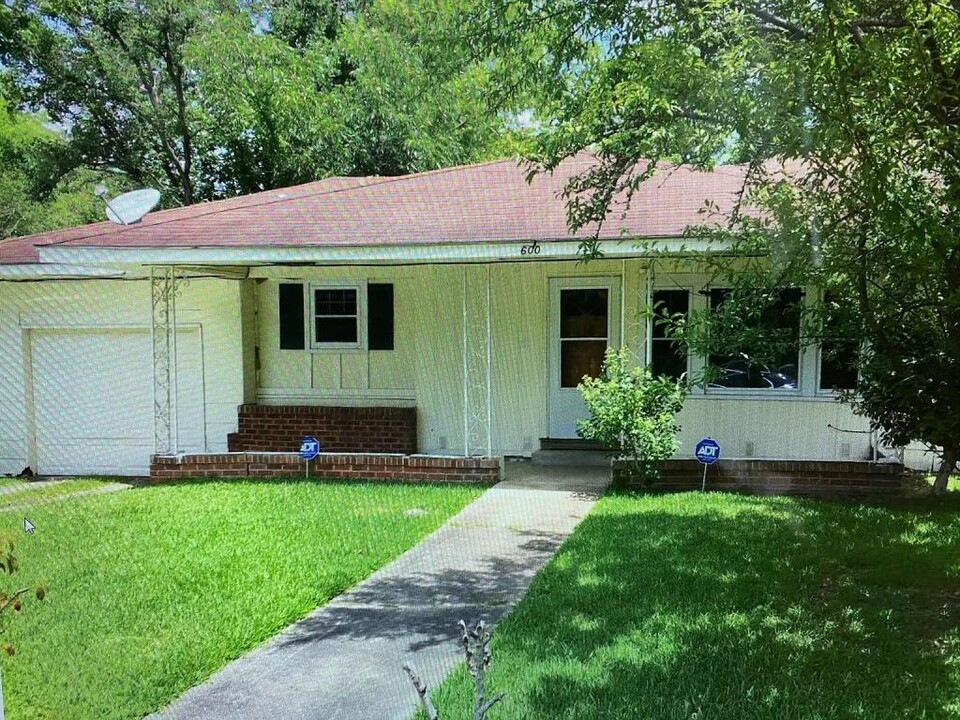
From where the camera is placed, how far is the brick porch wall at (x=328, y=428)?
10188 mm

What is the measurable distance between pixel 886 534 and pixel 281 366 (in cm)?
794

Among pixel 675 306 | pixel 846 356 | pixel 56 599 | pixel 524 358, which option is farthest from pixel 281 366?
pixel 846 356

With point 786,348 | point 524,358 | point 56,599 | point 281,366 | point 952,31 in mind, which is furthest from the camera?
point 281,366

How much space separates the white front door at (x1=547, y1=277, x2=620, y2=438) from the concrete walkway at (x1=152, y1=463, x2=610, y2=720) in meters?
2.89

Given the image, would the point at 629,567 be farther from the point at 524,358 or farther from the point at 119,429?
the point at 119,429

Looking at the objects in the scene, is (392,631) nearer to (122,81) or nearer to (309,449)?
(309,449)

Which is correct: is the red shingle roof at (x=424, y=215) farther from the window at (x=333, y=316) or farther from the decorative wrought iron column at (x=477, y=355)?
the window at (x=333, y=316)

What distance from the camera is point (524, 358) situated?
33.0 ft

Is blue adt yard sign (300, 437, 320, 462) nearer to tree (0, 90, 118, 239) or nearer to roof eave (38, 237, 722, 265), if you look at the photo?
roof eave (38, 237, 722, 265)

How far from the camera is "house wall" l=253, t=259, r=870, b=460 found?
8.96 m

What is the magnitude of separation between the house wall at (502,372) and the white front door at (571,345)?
0.56 ft

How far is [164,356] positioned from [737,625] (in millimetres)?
8415

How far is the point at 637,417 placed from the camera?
26.0ft

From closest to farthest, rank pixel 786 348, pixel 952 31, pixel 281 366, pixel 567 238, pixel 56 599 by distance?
1. pixel 952 31
2. pixel 56 599
3. pixel 786 348
4. pixel 567 238
5. pixel 281 366
